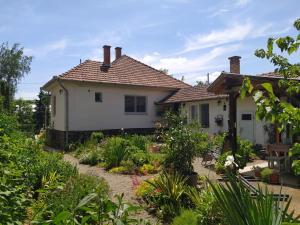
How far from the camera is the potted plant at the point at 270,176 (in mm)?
10062

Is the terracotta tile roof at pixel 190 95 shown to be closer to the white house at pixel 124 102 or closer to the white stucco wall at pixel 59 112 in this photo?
the white house at pixel 124 102

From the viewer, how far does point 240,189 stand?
10.1 feet

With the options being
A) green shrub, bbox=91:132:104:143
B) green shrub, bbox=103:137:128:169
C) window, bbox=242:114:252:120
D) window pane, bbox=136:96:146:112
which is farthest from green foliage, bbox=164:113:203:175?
window pane, bbox=136:96:146:112

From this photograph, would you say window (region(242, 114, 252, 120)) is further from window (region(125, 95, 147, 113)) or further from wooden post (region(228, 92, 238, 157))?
window (region(125, 95, 147, 113))

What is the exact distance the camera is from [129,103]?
22.9m

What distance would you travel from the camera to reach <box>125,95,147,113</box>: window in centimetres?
2278

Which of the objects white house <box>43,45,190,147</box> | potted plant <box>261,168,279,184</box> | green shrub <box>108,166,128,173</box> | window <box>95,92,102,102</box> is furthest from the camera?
window <box>95,92,102,102</box>

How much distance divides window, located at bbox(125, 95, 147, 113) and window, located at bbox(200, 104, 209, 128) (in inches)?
149

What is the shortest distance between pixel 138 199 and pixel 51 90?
56.7ft

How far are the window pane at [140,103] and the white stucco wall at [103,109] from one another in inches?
10.4

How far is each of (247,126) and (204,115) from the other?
4092mm

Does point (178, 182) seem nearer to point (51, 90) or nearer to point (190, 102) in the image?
point (190, 102)

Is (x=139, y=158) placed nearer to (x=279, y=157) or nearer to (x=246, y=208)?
(x=279, y=157)

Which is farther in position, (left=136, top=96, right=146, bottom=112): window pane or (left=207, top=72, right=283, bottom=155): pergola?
(left=136, top=96, right=146, bottom=112): window pane
